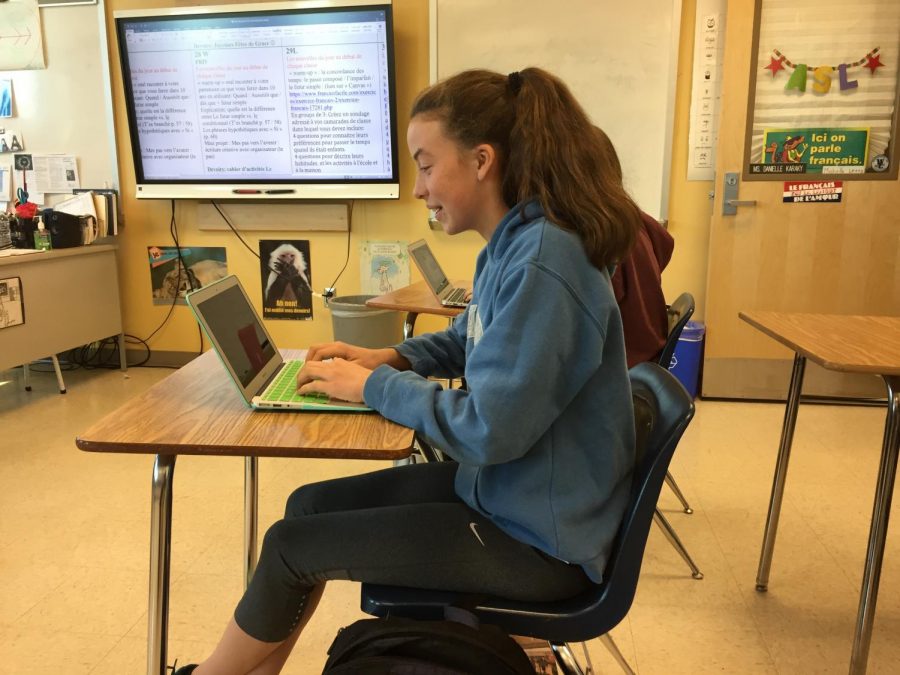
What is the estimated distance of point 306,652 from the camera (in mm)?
1518

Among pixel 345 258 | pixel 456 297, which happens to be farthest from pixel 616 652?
pixel 345 258

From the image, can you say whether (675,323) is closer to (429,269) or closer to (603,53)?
(429,269)

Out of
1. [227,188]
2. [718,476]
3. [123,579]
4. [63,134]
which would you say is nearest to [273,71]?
[227,188]

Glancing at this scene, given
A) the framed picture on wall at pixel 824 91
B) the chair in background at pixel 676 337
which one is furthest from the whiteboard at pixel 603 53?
the chair in background at pixel 676 337

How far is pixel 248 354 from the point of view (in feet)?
3.85

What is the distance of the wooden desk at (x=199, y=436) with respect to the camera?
0.93m

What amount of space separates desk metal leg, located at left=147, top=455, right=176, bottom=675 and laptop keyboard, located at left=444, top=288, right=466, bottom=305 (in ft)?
4.43

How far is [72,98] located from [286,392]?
3.45m

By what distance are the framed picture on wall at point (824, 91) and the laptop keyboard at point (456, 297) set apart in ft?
5.25

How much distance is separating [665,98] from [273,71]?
190cm

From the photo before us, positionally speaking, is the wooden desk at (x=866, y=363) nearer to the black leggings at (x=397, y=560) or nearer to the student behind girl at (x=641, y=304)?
the student behind girl at (x=641, y=304)

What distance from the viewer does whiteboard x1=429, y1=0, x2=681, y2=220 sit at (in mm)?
3217

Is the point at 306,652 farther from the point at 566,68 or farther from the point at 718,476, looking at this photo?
the point at 566,68

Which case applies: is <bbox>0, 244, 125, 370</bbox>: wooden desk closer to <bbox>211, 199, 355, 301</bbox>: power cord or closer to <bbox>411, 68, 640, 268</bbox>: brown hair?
<bbox>211, 199, 355, 301</bbox>: power cord
